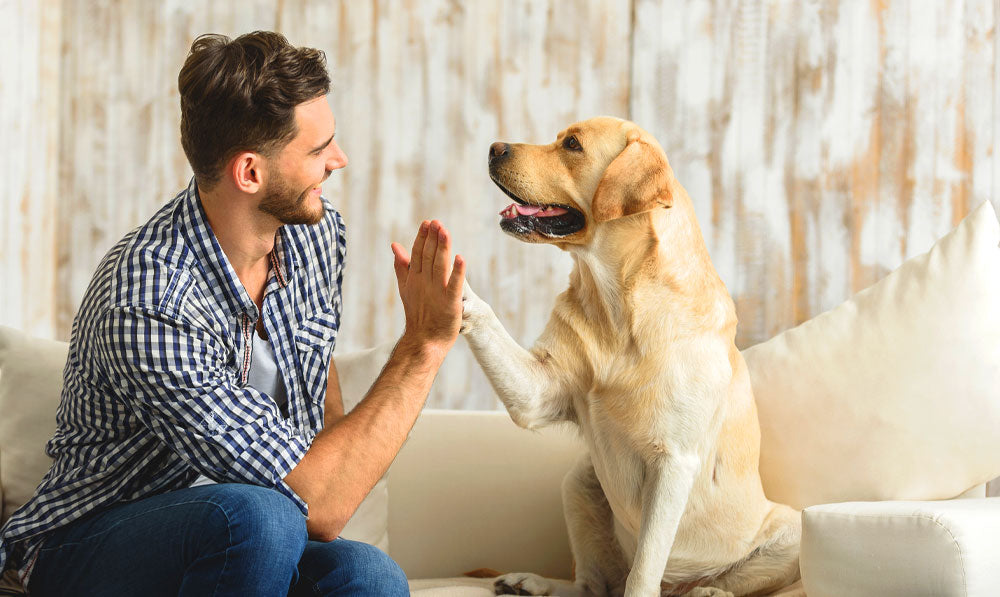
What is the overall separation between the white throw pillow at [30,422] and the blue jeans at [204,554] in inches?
17.2

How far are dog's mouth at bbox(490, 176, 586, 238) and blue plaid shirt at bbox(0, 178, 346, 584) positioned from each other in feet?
1.41

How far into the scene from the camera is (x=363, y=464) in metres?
1.31

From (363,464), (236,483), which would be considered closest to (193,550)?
(236,483)

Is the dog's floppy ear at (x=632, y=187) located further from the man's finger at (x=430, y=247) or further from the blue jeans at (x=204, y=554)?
the blue jeans at (x=204, y=554)

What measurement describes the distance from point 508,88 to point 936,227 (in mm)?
1282

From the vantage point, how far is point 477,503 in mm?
2055

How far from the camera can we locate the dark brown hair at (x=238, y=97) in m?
1.39

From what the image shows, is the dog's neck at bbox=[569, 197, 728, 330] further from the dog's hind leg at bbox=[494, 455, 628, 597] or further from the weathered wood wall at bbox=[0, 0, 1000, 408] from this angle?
the weathered wood wall at bbox=[0, 0, 1000, 408]

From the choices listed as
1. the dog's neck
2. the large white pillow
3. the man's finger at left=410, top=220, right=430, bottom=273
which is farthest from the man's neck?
the large white pillow

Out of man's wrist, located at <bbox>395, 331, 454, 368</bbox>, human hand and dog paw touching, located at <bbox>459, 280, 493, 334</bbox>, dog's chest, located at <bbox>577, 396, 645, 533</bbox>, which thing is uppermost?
human hand and dog paw touching, located at <bbox>459, 280, 493, 334</bbox>

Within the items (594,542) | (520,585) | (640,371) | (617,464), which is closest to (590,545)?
A: (594,542)

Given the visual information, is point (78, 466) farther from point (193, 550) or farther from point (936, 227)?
point (936, 227)

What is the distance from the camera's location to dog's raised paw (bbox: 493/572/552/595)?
1.70 m

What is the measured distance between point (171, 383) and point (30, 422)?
76 cm
